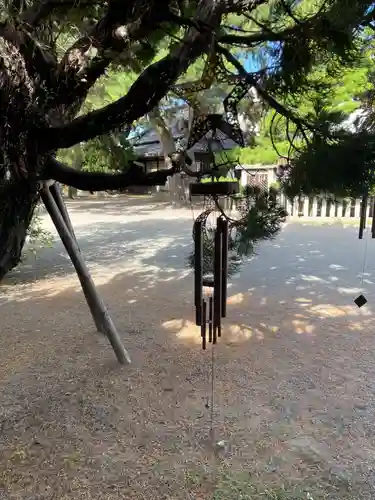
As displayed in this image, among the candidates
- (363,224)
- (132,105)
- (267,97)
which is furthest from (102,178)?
(363,224)

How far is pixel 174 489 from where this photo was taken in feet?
5.09

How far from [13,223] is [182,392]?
1.27 metres

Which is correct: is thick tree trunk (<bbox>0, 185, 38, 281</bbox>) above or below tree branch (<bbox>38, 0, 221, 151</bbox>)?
below

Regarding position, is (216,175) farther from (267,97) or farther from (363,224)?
(363,224)

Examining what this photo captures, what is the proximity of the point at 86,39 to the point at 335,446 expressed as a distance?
5.66 feet

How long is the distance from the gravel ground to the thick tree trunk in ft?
2.69

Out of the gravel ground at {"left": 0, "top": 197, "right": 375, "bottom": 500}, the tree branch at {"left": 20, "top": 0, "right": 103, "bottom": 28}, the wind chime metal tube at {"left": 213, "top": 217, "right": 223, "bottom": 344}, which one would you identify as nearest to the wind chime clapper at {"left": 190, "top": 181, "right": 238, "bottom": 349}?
the wind chime metal tube at {"left": 213, "top": 217, "right": 223, "bottom": 344}

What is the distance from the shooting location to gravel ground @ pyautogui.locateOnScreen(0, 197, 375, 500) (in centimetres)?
163

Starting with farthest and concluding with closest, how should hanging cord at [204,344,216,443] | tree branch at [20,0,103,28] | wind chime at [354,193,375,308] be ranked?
hanging cord at [204,344,216,443] → wind chime at [354,193,375,308] → tree branch at [20,0,103,28]

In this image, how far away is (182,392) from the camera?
7.34 feet

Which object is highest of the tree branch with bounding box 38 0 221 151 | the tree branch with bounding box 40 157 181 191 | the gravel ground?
the tree branch with bounding box 38 0 221 151

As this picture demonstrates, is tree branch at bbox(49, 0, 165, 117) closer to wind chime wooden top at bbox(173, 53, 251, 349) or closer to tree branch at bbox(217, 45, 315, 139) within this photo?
wind chime wooden top at bbox(173, 53, 251, 349)

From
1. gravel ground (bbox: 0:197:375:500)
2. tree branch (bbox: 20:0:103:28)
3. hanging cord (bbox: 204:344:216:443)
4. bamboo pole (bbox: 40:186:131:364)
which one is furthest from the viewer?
bamboo pole (bbox: 40:186:131:364)

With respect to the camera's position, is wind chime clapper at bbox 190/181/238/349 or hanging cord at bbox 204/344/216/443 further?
hanging cord at bbox 204/344/216/443
